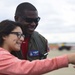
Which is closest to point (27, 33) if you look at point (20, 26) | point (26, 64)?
point (20, 26)

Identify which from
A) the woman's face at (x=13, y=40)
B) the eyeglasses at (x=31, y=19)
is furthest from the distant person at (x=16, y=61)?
the eyeglasses at (x=31, y=19)

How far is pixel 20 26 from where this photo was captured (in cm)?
357

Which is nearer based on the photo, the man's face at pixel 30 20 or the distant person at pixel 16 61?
the distant person at pixel 16 61

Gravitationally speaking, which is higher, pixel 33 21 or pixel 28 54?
pixel 33 21

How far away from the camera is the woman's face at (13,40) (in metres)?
3.36

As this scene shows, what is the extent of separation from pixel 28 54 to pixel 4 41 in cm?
90

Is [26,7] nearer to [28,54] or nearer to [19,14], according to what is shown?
[19,14]

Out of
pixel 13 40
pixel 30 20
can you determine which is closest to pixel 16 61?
pixel 13 40

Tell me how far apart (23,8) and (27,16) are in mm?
181

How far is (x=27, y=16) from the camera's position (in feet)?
14.0

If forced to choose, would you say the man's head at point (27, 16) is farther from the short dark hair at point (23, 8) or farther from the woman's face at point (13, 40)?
the woman's face at point (13, 40)

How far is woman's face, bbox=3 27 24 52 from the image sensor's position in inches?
132

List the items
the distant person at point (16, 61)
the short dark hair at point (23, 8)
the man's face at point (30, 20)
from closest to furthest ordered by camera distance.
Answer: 1. the distant person at point (16, 61)
2. the man's face at point (30, 20)
3. the short dark hair at point (23, 8)

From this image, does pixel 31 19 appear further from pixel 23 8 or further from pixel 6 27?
pixel 6 27
